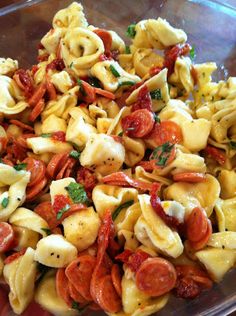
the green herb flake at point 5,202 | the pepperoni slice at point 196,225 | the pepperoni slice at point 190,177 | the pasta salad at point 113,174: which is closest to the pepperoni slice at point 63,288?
the pasta salad at point 113,174

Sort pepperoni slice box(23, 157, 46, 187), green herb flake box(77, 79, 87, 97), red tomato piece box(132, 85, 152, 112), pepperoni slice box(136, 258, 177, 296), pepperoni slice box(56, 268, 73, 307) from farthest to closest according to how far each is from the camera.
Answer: green herb flake box(77, 79, 87, 97)
red tomato piece box(132, 85, 152, 112)
pepperoni slice box(23, 157, 46, 187)
pepperoni slice box(56, 268, 73, 307)
pepperoni slice box(136, 258, 177, 296)

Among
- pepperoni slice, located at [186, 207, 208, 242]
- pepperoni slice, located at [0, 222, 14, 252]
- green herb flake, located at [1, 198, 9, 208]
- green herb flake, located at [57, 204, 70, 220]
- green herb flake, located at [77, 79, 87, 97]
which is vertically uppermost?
green herb flake, located at [77, 79, 87, 97]

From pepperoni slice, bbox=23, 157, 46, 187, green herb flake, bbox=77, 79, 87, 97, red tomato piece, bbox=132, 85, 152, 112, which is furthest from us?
green herb flake, bbox=77, 79, 87, 97

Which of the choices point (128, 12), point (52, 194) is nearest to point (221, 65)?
point (128, 12)

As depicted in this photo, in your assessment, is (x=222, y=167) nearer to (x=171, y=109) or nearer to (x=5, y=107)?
(x=171, y=109)

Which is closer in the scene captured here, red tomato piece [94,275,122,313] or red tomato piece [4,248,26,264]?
red tomato piece [94,275,122,313]

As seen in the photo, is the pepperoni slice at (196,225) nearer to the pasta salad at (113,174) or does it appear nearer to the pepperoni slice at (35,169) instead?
the pasta salad at (113,174)

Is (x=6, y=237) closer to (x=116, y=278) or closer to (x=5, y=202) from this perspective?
(x=5, y=202)

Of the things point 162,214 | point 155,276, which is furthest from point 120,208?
→ point 155,276

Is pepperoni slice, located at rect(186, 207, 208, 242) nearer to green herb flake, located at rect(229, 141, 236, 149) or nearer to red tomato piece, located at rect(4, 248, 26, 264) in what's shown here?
green herb flake, located at rect(229, 141, 236, 149)

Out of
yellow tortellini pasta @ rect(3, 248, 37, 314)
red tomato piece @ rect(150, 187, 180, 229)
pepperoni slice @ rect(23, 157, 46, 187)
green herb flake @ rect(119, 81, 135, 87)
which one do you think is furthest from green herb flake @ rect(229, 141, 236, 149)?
yellow tortellini pasta @ rect(3, 248, 37, 314)
